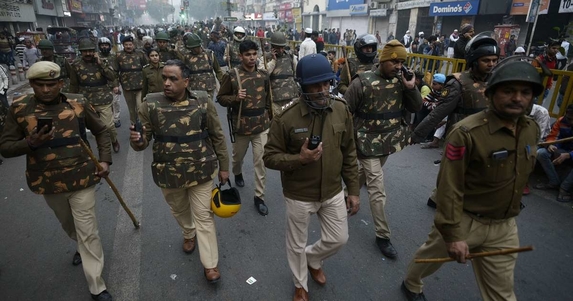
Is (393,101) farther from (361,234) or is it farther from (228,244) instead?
(228,244)

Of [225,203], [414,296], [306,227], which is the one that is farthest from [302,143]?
[414,296]

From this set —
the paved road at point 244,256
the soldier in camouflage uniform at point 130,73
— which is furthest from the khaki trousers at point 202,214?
the soldier in camouflage uniform at point 130,73

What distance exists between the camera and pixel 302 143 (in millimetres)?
2451

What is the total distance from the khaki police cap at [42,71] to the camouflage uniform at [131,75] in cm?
487

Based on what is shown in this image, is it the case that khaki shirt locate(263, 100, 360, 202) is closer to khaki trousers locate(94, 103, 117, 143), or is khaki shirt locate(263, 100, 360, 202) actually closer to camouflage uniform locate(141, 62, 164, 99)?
camouflage uniform locate(141, 62, 164, 99)

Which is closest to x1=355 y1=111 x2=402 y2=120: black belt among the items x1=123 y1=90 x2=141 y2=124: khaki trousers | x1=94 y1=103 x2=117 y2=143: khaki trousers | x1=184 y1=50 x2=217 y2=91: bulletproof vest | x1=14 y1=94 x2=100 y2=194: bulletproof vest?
x1=14 y1=94 x2=100 y2=194: bulletproof vest

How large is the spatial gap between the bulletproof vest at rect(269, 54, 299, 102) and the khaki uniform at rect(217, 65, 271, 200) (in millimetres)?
579

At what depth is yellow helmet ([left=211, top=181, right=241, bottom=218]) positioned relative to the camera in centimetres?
297

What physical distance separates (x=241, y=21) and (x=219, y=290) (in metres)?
76.5

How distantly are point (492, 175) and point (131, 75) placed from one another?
23.7ft

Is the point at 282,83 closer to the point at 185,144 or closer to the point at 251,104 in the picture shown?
the point at 251,104

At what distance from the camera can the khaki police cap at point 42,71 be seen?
2557mm

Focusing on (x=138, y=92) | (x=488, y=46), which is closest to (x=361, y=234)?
(x=488, y=46)

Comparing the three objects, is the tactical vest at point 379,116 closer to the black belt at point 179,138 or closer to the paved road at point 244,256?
the paved road at point 244,256
